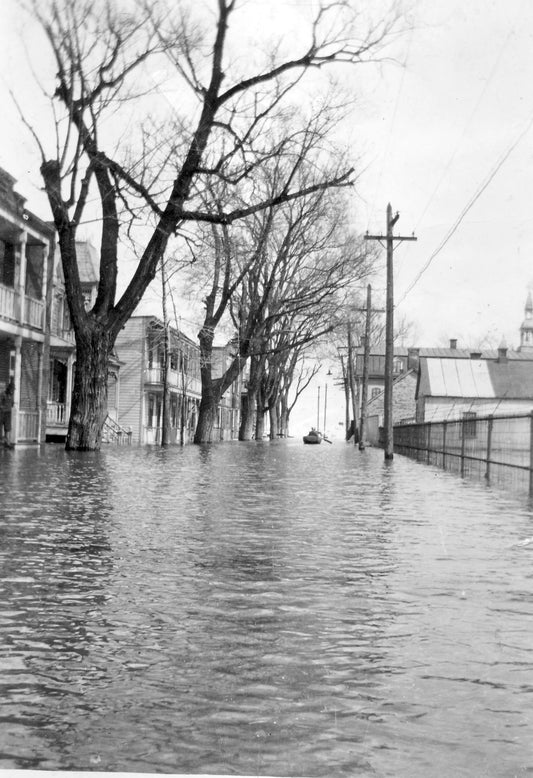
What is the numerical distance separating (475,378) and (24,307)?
179 ft

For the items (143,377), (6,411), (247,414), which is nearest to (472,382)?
(247,414)

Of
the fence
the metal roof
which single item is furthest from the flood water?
the metal roof

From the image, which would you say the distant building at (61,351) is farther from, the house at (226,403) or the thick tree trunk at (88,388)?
the house at (226,403)

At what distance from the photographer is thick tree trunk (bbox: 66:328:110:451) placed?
25.9 m

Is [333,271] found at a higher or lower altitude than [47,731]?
higher

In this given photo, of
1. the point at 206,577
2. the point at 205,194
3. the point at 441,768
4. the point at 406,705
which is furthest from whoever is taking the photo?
the point at 205,194

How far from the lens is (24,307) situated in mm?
30578

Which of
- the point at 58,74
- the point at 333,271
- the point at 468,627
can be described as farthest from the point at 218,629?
the point at 333,271

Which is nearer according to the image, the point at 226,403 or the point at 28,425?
the point at 28,425

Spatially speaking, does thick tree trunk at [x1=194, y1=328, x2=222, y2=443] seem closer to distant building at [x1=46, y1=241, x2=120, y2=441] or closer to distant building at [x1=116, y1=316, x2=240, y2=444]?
distant building at [x1=46, y1=241, x2=120, y2=441]

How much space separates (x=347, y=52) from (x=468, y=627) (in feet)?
71.3

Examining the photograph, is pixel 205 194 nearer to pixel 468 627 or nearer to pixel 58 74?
pixel 58 74

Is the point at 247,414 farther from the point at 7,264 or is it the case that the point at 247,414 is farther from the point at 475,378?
the point at 7,264

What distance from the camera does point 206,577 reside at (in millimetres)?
6262
